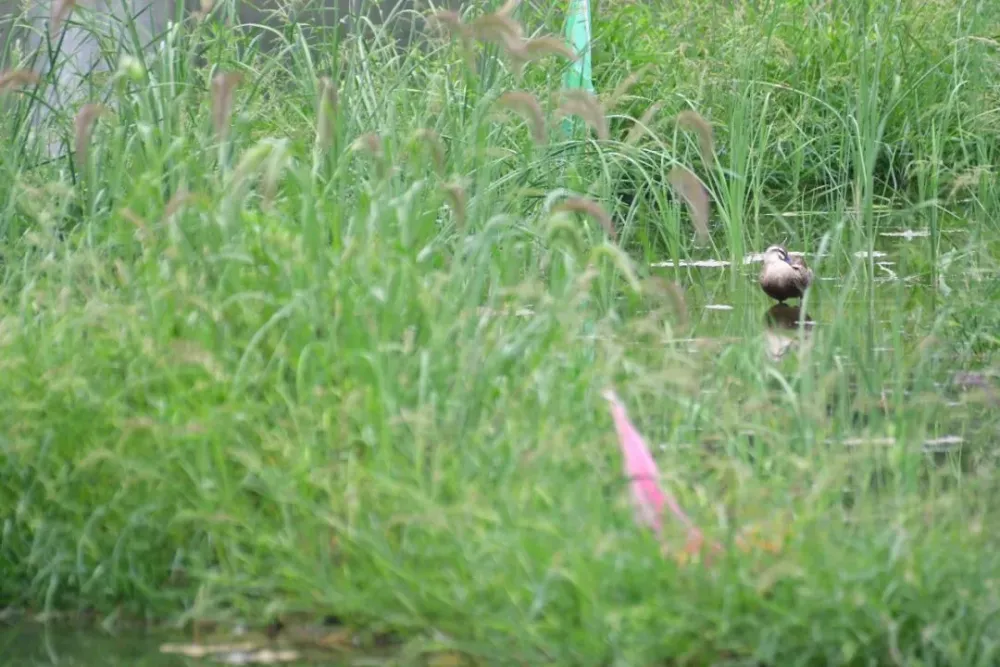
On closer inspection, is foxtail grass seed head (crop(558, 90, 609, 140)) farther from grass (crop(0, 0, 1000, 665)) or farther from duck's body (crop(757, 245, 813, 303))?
duck's body (crop(757, 245, 813, 303))

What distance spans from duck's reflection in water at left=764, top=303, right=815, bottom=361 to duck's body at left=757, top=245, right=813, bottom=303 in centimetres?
5

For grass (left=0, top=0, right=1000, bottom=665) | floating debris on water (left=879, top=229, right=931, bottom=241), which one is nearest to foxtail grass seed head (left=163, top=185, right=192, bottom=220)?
grass (left=0, top=0, right=1000, bottom=665)

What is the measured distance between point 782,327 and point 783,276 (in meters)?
0.37

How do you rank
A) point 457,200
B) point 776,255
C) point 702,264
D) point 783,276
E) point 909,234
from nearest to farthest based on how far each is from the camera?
point 457,200 → point 783,276 → point 776,255 → point 702,264 → point 909,234

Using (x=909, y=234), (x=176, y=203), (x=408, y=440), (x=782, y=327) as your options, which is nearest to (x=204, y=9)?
(x=176, y=203)

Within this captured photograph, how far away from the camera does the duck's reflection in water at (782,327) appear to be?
5717 millimetres

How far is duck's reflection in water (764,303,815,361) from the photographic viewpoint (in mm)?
5717

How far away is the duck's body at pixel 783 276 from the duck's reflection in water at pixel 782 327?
0.05m

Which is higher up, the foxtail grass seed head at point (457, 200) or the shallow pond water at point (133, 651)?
the foxtail grass seed head at point (457, 200)

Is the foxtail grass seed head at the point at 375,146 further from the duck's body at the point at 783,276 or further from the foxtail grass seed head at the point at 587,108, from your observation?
the duck's body at the point at 783,276

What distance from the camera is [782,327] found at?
623 cm

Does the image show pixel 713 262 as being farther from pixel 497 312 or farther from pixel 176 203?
pixel 176 203

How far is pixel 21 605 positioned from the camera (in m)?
3.72

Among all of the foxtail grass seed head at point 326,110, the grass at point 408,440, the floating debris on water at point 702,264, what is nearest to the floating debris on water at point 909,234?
the floating debris on water at point 702,264
